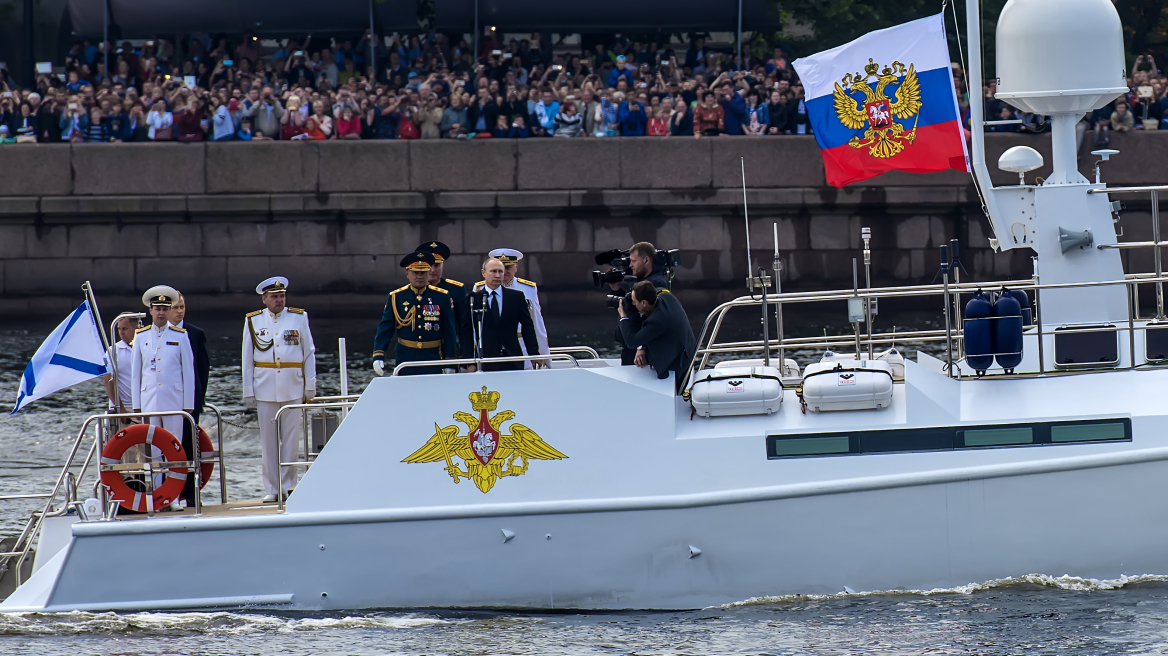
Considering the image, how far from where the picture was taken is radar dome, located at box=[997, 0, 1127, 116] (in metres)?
9.71

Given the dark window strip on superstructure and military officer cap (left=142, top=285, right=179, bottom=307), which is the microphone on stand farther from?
military officer cap (left=142, top=285, right=179, bottom=307)

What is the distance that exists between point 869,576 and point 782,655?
2.87 feet

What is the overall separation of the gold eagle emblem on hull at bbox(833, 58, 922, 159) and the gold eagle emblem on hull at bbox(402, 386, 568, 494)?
290 centimetres

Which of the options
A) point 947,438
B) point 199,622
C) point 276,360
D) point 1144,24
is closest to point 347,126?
point 1144,24

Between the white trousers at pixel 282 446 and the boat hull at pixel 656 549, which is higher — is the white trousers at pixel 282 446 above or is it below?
above

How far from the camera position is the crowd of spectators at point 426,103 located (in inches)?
976

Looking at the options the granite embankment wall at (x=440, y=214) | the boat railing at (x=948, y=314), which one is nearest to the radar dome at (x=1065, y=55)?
the boat railing at (x=948, y=314)

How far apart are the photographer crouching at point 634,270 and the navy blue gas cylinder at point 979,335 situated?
1.81 meters

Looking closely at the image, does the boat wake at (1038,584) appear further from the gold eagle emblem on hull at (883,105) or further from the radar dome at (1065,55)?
the radar dome at (1065,55)

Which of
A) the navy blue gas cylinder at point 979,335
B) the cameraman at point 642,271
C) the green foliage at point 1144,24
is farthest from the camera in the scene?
the green foliage at point 1144,24

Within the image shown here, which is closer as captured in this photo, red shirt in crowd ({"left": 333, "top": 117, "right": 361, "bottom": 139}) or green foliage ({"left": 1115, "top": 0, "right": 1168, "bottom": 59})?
red shirt in crowd ({"left": 333, "top": 117, "right": 361, "bottom": 139})

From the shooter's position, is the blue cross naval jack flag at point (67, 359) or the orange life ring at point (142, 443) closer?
the orange life ring at point (142, 443)

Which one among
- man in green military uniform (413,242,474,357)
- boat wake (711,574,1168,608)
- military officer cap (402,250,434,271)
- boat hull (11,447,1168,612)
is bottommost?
boat wake (711,574,1168,608)

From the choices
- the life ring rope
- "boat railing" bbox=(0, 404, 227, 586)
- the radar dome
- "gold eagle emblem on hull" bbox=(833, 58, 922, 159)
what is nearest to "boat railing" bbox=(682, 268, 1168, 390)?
"gold eagle emblem on hull" bbox=(833, 58, 922, 159)
